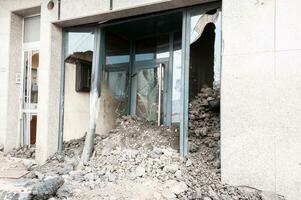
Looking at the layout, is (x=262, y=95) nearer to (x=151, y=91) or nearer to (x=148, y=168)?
(x=148, y=168)

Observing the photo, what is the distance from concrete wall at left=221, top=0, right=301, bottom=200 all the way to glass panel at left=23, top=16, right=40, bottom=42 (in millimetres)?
3626

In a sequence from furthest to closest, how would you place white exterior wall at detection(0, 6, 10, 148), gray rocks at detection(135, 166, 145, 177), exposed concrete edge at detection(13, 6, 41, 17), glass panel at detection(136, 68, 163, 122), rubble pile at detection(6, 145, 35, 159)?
glass panel at detection(136, 68, 163, 122) → white exterior wall at detection(0, 6, 10, 148) → exposed concrete edge at detection(13, 6, 41, 17) → rubble pile at detection(6, 145, 35, 159) → gray rocks at detection(135, 166, 145, 177)

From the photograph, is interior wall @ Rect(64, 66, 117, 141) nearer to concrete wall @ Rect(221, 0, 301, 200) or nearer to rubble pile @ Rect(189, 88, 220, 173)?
rubble pile @ Rect(189, 88, 220, 173)

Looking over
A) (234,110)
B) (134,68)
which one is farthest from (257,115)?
(134,68)

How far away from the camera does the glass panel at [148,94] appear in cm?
548

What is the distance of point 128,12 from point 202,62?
1.33 m

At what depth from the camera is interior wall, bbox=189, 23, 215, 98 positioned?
385cm

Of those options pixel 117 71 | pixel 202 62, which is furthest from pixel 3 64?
pixel 202 62

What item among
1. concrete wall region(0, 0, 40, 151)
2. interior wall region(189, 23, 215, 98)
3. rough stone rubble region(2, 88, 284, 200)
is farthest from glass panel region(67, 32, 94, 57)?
interior wall region(189, 23, 215, 98)

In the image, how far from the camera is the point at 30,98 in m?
5.37

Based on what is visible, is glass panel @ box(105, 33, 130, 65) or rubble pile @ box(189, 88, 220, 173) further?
glass panel @ box(105, 33, 130, 65)

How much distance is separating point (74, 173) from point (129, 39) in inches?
119

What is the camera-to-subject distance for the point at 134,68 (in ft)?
19.1

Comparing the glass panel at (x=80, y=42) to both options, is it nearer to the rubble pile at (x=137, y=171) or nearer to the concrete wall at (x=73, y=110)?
the concrete wall at (x=73, y=110)
